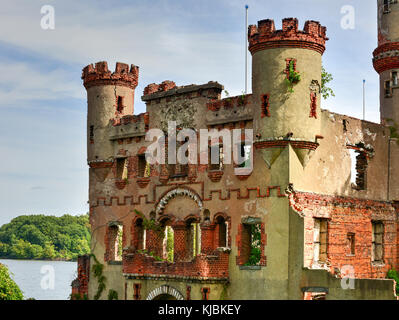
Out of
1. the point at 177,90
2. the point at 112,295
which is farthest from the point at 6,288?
the point at 177,90

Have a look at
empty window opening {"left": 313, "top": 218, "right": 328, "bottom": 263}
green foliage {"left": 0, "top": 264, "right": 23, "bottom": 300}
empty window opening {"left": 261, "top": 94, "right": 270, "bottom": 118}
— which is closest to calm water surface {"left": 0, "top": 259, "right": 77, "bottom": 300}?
green foliage {"left": 0, "top": 264, "right": 23, "bottom": 300}

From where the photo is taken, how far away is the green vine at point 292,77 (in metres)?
25.5

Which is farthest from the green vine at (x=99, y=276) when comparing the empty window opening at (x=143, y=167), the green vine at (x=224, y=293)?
the green vine at (x=224, y=293)

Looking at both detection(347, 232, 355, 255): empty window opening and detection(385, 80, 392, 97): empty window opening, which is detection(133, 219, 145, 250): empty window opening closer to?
detection(347, 232, 355, 255): empty window opening

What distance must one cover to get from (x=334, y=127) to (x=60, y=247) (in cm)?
7505

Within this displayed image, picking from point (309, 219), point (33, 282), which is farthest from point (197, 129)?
point (33, 282)

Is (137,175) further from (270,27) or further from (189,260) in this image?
(270,27)

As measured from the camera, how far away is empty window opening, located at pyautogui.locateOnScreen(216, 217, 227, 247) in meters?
27.8

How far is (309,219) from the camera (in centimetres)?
2605

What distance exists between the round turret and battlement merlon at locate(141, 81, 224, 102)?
2753mm

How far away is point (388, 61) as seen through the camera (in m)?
31.3

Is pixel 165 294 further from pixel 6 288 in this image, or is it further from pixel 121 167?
pixel 6 288

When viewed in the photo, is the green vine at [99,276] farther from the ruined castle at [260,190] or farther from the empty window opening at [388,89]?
the empty window opening at [388,89]

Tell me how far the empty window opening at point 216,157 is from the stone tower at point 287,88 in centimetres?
227
